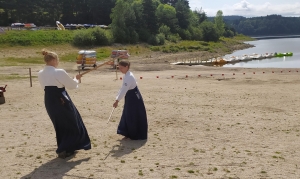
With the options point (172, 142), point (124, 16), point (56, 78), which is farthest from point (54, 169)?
point (124, 16)

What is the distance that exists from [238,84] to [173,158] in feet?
51.1

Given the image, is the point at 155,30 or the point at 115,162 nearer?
the point at 115,162

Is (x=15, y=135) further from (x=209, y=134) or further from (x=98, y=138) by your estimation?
(x=209, y=134)

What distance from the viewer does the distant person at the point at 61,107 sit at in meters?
6.98

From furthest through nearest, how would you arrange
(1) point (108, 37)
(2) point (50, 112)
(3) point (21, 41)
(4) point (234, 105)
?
(1) point (108, 37), (3) point (21, 41), (4) point (234, 105), (2) point (50, 112)

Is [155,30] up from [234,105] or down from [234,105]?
up

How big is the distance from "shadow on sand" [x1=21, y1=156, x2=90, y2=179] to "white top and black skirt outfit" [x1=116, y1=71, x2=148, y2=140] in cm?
165

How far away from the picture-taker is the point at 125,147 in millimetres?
8281

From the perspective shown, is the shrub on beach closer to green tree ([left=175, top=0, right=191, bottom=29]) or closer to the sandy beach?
green tree ([left=175, top=0, right=191, bottom=29])

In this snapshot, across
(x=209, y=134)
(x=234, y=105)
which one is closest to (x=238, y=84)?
(x=234, y=105)

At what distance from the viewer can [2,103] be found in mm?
14633

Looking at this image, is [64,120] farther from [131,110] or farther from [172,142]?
[172,142]

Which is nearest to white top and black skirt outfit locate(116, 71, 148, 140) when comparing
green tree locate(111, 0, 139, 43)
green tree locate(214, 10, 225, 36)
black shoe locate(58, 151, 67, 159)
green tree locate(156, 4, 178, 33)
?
black shoe locate(58, 151, 67, 159)

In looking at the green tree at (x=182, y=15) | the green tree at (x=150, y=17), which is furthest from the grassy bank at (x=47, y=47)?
the green tree at (x=182, y=15)
